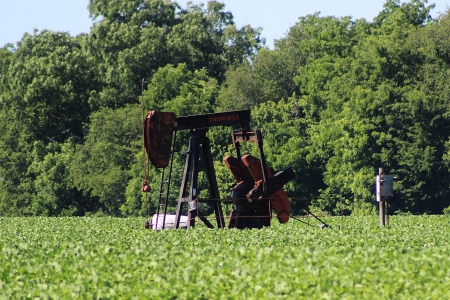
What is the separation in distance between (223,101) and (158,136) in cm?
5303

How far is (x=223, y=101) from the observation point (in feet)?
257

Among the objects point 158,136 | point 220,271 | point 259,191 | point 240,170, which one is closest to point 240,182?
point 240,170

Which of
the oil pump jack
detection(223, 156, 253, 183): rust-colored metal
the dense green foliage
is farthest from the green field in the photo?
the dense green foliage

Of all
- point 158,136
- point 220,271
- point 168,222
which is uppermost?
point 158,136

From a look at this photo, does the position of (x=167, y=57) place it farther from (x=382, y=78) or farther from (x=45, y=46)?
(x=382, y=78)

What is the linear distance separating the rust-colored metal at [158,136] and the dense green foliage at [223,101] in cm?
3779

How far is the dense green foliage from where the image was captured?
208 ft

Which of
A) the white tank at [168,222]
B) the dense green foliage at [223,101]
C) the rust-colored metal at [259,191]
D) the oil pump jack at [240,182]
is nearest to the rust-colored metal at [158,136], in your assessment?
the oil pump jack at [240,182]

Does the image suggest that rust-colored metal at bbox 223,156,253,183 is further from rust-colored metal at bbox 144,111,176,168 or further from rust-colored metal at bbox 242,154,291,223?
rust-colored metal at bbox 144,111,176,168

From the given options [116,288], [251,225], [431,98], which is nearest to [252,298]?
[116,288]

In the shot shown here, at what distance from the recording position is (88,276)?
44.4ft

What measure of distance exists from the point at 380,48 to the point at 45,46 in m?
27.1

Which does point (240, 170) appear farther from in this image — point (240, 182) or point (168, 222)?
point (168, 222)

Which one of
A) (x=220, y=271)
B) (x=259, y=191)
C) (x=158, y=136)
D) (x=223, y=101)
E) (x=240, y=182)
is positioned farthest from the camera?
(x=223, y=101)
